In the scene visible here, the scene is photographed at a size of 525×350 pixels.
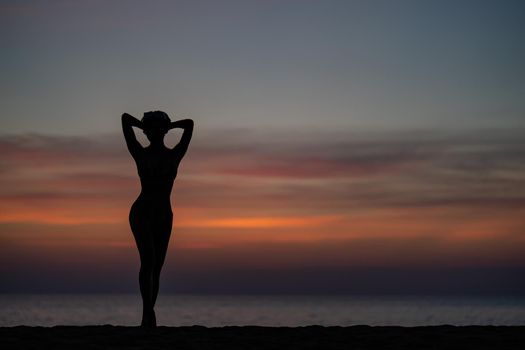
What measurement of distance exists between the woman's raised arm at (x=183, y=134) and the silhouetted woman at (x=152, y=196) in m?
0.02

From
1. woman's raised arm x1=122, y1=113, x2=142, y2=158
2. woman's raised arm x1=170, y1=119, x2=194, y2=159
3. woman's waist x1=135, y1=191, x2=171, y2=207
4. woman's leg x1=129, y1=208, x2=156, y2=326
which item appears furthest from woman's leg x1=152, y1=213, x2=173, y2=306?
woman's raised arm x1=122, y1=113, x2=142, y2=158

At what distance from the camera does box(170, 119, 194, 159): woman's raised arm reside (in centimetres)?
1455

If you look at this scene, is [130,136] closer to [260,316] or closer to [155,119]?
[155,119]

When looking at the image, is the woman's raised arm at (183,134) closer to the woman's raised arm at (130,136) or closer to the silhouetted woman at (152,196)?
the silhouetted woman at (152,196)

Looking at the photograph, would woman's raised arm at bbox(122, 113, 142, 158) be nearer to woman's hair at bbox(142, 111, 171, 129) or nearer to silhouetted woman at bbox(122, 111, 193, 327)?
silhouetted woman at bbox(122, 111, 193, 327)

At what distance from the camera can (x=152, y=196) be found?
47.1 feet

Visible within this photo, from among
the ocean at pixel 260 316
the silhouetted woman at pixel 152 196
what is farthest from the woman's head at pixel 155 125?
the ocean at pixel 260 316

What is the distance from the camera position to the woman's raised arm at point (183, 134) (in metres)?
14.6
